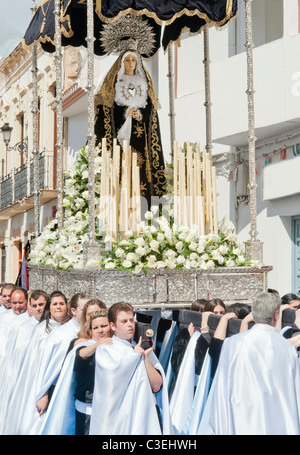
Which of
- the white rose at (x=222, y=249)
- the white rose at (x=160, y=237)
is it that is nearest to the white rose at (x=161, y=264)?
the white rose at (x=160, y=237)

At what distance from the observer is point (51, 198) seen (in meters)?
21.5

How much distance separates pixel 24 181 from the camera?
23.8 meters

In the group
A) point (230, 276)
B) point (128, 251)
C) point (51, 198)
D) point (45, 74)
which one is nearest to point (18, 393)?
point (128, 251)

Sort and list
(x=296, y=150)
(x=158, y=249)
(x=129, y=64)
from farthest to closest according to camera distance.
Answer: (x=296, y=150) < (x=129, y=64) < (x=158, y=249)

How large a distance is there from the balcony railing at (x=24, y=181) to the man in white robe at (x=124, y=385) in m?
16.2

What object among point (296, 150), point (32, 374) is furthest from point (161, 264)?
point (296, 150)

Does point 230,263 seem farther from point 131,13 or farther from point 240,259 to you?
point 131,13

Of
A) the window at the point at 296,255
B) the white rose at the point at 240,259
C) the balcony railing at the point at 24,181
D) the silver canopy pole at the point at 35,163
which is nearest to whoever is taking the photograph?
the white rose at the point at 240,259

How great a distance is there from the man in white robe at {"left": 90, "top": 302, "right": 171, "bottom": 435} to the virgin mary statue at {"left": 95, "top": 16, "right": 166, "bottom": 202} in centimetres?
434

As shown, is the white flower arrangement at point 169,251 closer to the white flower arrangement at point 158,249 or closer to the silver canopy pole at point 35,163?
the white flower arrangement at point 158,249

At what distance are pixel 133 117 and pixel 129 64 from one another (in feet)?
1.90

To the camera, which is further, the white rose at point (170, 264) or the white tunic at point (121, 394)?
the white rose at point (170, 264)

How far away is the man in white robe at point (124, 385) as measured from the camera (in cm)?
548
